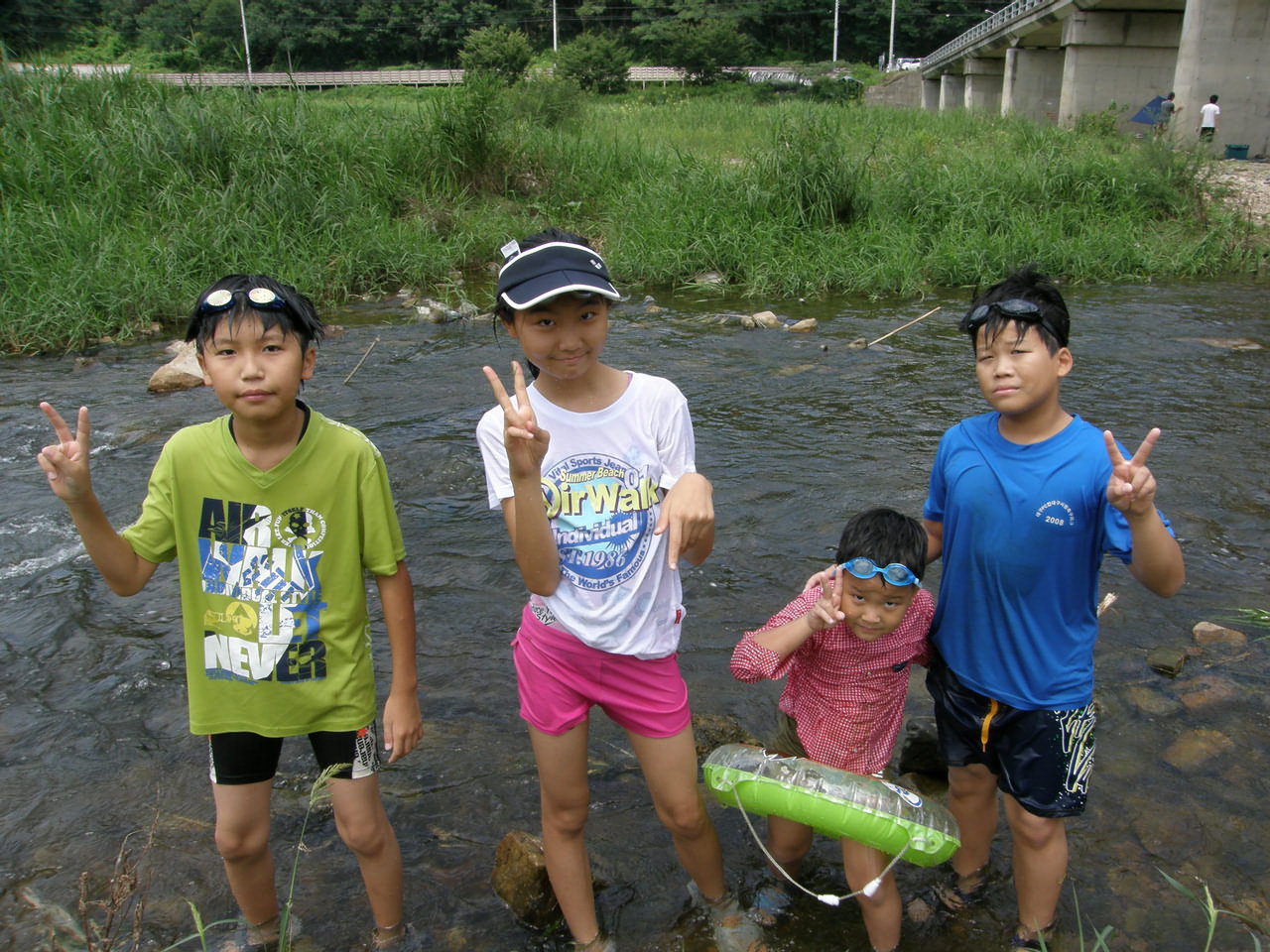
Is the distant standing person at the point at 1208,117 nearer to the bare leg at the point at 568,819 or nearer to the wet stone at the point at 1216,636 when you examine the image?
the wet stone at the point at 1216,636

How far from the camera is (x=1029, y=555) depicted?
7.03 feet

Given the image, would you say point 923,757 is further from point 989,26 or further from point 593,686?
point 989,26

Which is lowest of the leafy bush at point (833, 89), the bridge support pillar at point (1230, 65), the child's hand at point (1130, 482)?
the child's hand at point (1130, 482)

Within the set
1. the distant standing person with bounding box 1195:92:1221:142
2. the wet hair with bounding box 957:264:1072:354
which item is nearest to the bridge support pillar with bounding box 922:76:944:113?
the distant standing person with bounding box 1195:92:1221:142

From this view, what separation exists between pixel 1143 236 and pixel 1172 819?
10.2 meters

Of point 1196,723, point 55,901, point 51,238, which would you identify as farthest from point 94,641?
point 51,238

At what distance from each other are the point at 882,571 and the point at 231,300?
1.52m

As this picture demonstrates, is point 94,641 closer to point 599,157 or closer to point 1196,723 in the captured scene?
point 1196,723

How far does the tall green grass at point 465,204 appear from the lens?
9.34m

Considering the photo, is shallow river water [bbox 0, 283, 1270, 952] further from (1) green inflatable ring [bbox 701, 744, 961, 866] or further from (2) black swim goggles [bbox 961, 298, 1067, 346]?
(2) black swim goggles [bbox 961, 298, 1067, 346]

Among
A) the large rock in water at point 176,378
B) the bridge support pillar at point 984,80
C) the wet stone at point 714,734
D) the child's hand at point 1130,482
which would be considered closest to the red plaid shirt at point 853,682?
the child's hand at point 1130,482

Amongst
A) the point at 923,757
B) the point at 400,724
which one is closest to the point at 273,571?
the point at 400,724

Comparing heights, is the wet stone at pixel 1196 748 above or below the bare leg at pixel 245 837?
below

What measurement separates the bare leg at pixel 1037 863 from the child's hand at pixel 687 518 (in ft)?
3.28
